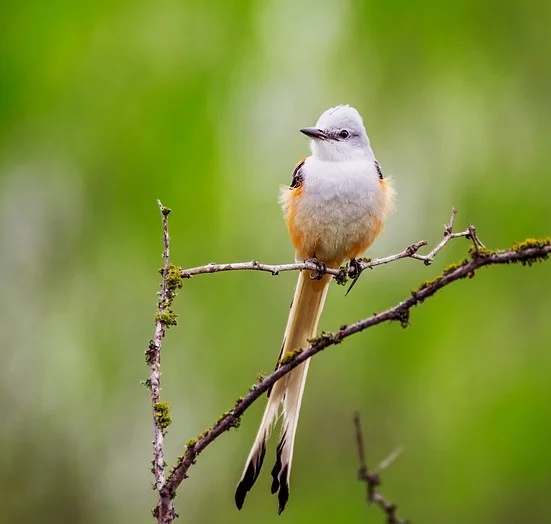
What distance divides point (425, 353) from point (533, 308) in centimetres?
86

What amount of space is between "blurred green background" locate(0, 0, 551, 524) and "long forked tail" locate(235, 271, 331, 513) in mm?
2141

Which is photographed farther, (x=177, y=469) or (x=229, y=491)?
(x=229, y=491)

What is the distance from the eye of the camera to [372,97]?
22.2 feet

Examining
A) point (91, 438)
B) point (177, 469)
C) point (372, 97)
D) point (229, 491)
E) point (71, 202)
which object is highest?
point (372, 97)

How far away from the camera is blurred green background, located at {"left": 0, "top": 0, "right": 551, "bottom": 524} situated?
6156 millimetres

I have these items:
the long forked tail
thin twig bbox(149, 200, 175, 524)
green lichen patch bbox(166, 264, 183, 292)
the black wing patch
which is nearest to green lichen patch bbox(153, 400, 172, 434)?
thin twig bbox(149, 200, 175, 524)

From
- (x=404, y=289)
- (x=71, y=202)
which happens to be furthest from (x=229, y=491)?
(x=71, y=202)

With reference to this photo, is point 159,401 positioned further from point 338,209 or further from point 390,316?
point 338,209

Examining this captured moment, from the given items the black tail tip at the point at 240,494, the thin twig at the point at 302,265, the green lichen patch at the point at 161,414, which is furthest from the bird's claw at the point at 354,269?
the green lichen patch at the point at 161,414

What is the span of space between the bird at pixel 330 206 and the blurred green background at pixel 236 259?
174cm

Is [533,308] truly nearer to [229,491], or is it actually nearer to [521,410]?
[521,410]

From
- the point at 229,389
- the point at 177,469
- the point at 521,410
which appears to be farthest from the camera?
the point at 229,389

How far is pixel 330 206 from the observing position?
157 inches

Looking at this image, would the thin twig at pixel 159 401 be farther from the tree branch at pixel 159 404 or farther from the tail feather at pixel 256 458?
the tail feather at pixel 256 458
